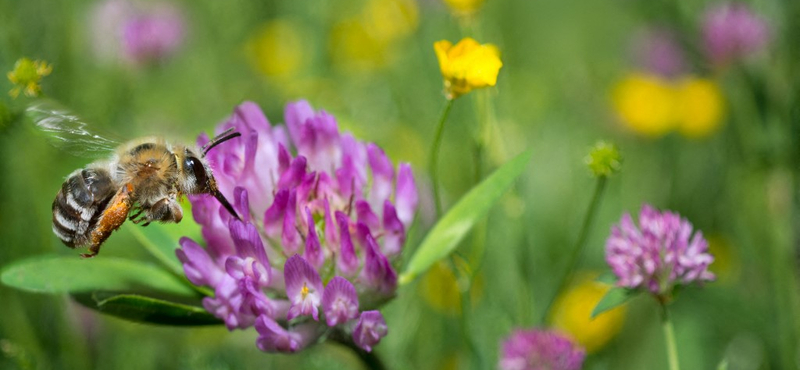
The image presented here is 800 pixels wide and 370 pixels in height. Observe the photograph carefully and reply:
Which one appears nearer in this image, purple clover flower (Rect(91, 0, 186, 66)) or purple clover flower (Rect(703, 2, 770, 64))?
purple clover flower (Rect(703, 2, 770, 64))

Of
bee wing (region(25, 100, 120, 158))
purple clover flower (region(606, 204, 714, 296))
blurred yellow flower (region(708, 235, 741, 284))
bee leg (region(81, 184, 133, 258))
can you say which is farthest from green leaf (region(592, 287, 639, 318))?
blurred yellow flower (region(708, 235, 741, 284))

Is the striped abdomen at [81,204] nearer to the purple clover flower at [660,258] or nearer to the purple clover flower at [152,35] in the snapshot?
the purple clover flower at [660,258]

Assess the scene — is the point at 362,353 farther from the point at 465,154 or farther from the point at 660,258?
the point at 465,154

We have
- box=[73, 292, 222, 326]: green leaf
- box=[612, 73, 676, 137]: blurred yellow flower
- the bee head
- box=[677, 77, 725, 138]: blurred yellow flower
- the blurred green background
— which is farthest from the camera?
box=[612, 73, 676, 137]: blurred yellow flower

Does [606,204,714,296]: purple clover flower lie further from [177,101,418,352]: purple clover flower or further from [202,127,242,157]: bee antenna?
[202,127,242,157]: bee antenna

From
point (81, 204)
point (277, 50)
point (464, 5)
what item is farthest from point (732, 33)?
point (81, 204)

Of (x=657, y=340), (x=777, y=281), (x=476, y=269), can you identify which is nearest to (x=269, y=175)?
(x=476, y=269)

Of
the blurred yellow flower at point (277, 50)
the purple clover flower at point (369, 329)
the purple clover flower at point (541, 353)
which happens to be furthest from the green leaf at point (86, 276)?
the blurred yellow flower at point (277, 50)
